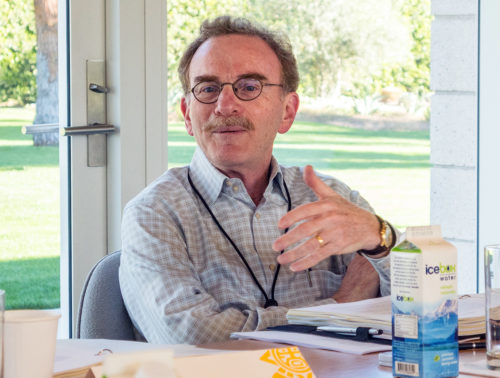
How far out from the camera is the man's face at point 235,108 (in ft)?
7.14

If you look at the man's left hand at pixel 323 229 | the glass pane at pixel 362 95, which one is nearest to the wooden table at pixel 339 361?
the man's left hand at pixel 323 229

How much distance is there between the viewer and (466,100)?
3.21 metres

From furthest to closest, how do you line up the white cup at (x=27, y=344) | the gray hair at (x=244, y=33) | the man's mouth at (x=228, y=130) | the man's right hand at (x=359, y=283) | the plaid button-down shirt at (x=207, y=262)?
the gray hair at (x=244, y=33), the man's mouth at (x=228, y=130), the man's right hand at (x=359, y=283), the plaid button-down shirt at (x=207, y=262), the white cup at (x=27, y=344)

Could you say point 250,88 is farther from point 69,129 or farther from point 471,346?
point 471,346

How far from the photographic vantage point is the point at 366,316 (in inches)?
58.1

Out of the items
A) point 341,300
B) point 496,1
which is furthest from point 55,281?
point 496,1

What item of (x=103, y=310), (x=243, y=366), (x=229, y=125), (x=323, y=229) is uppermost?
(x=229, y=125)

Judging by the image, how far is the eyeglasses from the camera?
2.20m

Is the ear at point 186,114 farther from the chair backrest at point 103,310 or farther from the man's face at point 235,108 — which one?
the chair backrest at point 103,310

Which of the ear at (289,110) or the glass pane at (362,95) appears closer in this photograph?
the ear at (289,110)

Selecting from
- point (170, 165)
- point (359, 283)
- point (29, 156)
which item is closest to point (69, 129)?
point (29, 156)

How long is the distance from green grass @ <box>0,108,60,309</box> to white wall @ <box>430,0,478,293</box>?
58.9 inches

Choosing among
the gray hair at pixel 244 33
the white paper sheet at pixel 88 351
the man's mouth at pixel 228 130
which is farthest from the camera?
the gray hair at pixel 244 33

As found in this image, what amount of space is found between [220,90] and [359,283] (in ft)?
2.05
